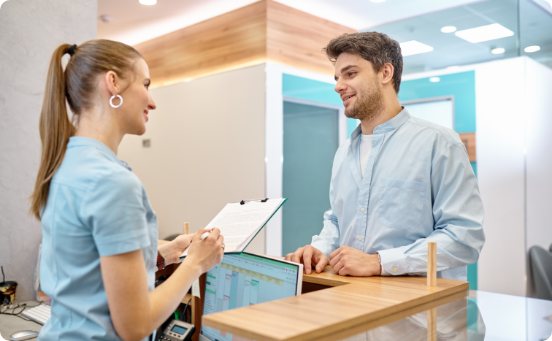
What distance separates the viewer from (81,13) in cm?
280

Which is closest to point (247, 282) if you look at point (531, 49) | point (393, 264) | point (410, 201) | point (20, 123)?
point (393, 264)

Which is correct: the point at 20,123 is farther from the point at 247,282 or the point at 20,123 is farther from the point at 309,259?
the point at 309,259

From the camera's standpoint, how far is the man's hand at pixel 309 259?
148 centimetres

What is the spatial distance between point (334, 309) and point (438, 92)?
3981 mm

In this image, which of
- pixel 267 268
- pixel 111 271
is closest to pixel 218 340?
pixel 267 268

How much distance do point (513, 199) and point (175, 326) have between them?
3221mm

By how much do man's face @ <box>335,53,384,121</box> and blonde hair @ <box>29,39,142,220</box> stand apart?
3.13ft

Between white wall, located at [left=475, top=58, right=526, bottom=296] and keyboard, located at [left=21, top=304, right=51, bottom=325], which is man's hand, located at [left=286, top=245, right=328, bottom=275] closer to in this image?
keyboard, located at [left=21, top=304, right=51, bottom=325]

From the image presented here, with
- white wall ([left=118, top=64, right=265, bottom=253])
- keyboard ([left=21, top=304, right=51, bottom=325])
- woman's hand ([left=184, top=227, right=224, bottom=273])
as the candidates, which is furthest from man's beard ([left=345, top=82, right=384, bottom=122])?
white wall ([left=118, top=64, right=265, bottom=253])

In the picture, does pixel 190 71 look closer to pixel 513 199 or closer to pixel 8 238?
pixel 8 238

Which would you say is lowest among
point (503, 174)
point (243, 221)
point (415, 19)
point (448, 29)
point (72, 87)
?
point (243, 221)

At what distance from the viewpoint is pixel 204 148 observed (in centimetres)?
503

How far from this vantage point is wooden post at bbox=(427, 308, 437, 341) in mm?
955

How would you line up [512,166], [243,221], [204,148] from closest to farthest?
[243,221] → [512,166] → [204,148]
